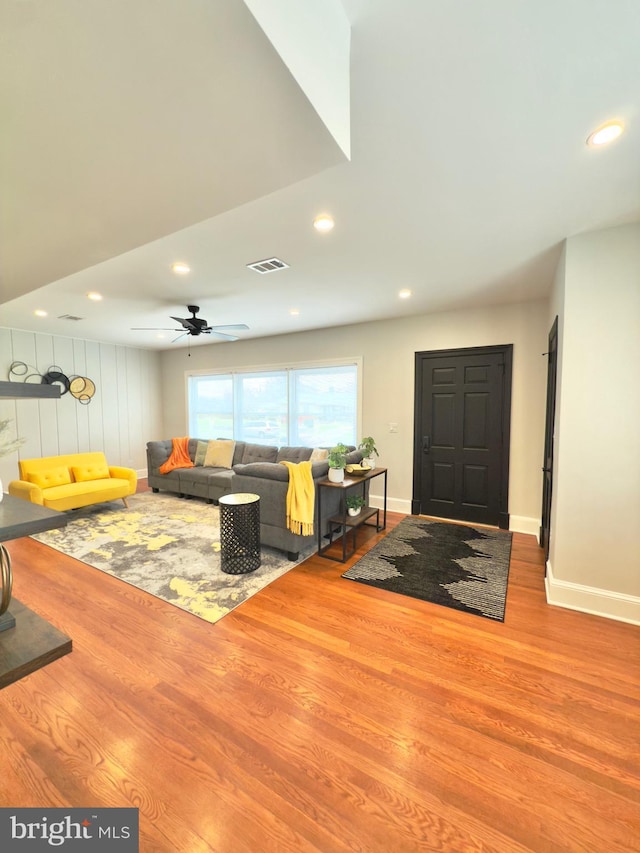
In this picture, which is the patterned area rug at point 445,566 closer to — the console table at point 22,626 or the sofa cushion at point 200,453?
the console table at point 22,626

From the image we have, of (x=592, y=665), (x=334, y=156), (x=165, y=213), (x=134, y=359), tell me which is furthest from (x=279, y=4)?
(x=134, y=359)

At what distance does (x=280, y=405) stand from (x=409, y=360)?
236cm

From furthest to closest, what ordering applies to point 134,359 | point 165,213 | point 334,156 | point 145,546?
point 134,359
point 145,546
point 165,213
point 334,156

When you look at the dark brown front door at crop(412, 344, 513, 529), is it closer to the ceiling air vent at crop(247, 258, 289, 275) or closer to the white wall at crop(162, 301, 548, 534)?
the white wall at crop(162, 301, 548, 534)

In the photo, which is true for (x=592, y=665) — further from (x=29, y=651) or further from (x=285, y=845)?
(x=29, y=651)

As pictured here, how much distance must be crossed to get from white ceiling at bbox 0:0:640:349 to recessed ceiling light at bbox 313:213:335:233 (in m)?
0.07

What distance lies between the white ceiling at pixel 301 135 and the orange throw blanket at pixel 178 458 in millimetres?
3524

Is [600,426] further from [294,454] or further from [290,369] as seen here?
[290,369]

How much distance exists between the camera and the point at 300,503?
317 centimetres

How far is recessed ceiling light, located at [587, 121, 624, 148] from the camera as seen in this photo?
4.96 ft

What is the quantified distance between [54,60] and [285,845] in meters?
2.35

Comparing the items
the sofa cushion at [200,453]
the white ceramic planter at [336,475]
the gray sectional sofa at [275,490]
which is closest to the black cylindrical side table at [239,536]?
the gray sectional sofa at [275,490]

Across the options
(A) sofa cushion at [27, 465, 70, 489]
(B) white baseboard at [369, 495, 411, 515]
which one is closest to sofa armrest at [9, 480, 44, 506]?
(A) sofa cushion at [27, 465, 70, 489]

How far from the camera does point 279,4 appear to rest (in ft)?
2.48
